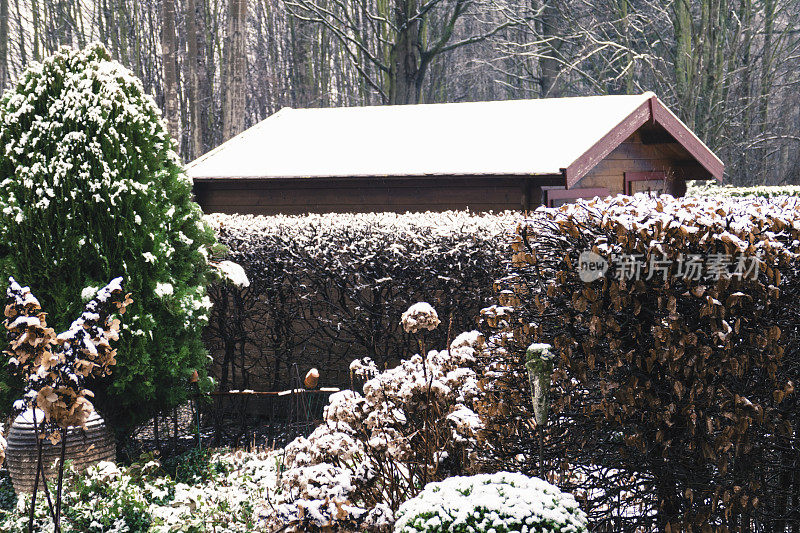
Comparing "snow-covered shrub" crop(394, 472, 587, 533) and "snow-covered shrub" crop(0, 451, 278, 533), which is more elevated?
"snow-covered shrub" crop(394, 472, 587, 533)

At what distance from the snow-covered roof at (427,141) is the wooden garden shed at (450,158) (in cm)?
2

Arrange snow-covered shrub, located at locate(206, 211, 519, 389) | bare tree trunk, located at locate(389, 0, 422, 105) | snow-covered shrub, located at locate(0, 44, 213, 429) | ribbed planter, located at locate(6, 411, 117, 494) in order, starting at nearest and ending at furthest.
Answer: ribbed planter, located at locate(6, 411, 117, 494) → snow-covered shrub, located at locate(0, 44, 213, 429) → snow-covered shrub, located at locate(206, 211, 519, 389) → bare tree trunk, located at locate(389, 0, 422, 105)

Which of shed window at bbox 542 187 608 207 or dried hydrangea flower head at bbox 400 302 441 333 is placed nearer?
dried hydrangea flower head at bbox 400 302 441 333

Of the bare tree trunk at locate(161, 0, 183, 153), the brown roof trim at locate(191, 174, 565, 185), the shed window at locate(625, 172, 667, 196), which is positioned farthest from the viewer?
the bare tree trunk at locate(161, 0, 183, 153)

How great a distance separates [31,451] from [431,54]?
17.1 meters

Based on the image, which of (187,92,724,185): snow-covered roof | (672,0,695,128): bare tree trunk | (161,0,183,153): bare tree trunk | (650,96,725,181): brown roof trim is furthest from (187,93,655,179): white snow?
(672,0,695,128): bare tree trunk

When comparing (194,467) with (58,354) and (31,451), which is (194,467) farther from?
(58,354)

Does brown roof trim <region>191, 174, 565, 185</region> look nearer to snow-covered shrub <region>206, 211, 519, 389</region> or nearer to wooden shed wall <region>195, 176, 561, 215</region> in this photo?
wooden shed wall <region>195, 176, 561, 215</region>

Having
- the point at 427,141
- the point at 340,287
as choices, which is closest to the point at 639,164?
the point at 427,141

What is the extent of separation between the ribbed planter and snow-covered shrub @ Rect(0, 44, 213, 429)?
0.46 meters

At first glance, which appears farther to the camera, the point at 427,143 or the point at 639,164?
the point at 639,164

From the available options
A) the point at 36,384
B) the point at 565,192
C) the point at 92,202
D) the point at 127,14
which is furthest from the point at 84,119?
the point at 127,14

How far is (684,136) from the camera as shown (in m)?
12.5

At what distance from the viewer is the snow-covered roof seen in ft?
35.0
